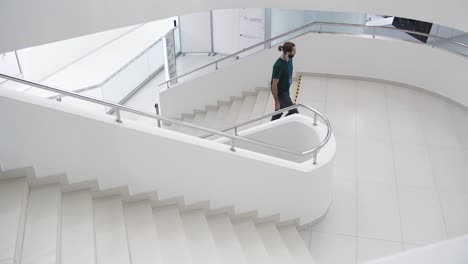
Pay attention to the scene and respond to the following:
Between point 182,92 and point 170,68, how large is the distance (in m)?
1.17

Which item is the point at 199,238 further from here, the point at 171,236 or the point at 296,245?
the point at 296,245

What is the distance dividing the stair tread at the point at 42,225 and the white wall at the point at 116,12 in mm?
1949

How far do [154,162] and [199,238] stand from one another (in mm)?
1023

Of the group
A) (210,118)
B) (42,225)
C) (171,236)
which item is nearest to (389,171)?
(171,236)

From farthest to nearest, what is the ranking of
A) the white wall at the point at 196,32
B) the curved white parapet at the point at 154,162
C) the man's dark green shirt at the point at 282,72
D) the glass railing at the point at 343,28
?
1. the white wall at the point at 196,32
2. the glass railing at the point at 343,28
3. the man's dark green shirt at the point at 282,72
4. the curved white parapet at the point at 154,162

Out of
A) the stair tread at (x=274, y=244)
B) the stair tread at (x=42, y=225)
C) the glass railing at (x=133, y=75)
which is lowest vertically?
the glass railing at (x=133, y=75)

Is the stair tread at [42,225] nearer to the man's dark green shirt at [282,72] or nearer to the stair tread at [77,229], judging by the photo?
the stair tread at [77,229]

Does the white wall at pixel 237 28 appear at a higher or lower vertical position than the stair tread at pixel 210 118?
higher

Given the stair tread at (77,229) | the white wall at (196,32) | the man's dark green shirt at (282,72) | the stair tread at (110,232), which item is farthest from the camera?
Answer: the white wall at (196,32)

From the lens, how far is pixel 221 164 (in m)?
5.06

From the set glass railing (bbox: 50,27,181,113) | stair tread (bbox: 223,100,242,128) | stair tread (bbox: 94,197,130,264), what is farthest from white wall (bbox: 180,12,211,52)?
stair tread (bbox: 94,197,130,264)

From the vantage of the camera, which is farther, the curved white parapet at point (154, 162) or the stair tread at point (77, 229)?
the curved white parapet at point (154, 162)

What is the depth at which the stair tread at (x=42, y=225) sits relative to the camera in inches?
149

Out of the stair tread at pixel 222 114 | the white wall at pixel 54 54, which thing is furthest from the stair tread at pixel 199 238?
the white wall at pixel 54 54
